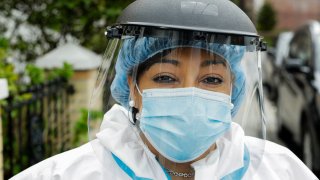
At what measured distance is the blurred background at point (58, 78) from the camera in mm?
3865

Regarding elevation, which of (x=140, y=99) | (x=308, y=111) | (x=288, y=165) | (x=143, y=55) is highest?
(x=143, y=55)

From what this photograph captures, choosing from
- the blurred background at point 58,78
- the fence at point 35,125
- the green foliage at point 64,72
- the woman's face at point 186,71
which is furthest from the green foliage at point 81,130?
the woman's face at point 186,71

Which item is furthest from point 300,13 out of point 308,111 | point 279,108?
point 308,111

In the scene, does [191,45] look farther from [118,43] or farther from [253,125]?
[253,125]

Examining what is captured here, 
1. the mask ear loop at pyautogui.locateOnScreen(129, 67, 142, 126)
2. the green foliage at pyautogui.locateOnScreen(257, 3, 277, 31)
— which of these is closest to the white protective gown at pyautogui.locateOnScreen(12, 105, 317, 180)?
the mask ear loop at pyautogui.locateOnScreen(129, 67, 142, 126)

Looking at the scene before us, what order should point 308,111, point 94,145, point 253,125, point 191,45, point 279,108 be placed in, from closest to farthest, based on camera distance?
point 191,45 → point 94,145 → point 253,125 → point 308,111 → point 279,108

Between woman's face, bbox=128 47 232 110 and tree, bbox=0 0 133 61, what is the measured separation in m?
3.02

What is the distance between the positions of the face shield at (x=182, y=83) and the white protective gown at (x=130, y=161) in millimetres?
23

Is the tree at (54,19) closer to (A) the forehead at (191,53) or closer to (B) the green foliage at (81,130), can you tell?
(B) the green foliage at (81,130)

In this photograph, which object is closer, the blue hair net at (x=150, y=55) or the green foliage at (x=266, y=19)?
the blue hair net at (x=150, y=55)

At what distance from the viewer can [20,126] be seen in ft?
12.3

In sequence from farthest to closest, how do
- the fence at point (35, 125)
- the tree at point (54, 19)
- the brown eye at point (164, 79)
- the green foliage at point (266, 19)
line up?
1. the green foliage at point (266, 19)
2. the tree at point (54, 19)
3. the fence at point (35, 125)
4. the brown eye at point (164, 79)

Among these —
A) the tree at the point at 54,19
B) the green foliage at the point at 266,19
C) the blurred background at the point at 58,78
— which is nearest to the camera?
the blurred background at the point at 58,78

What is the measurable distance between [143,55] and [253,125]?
26.1 inches
